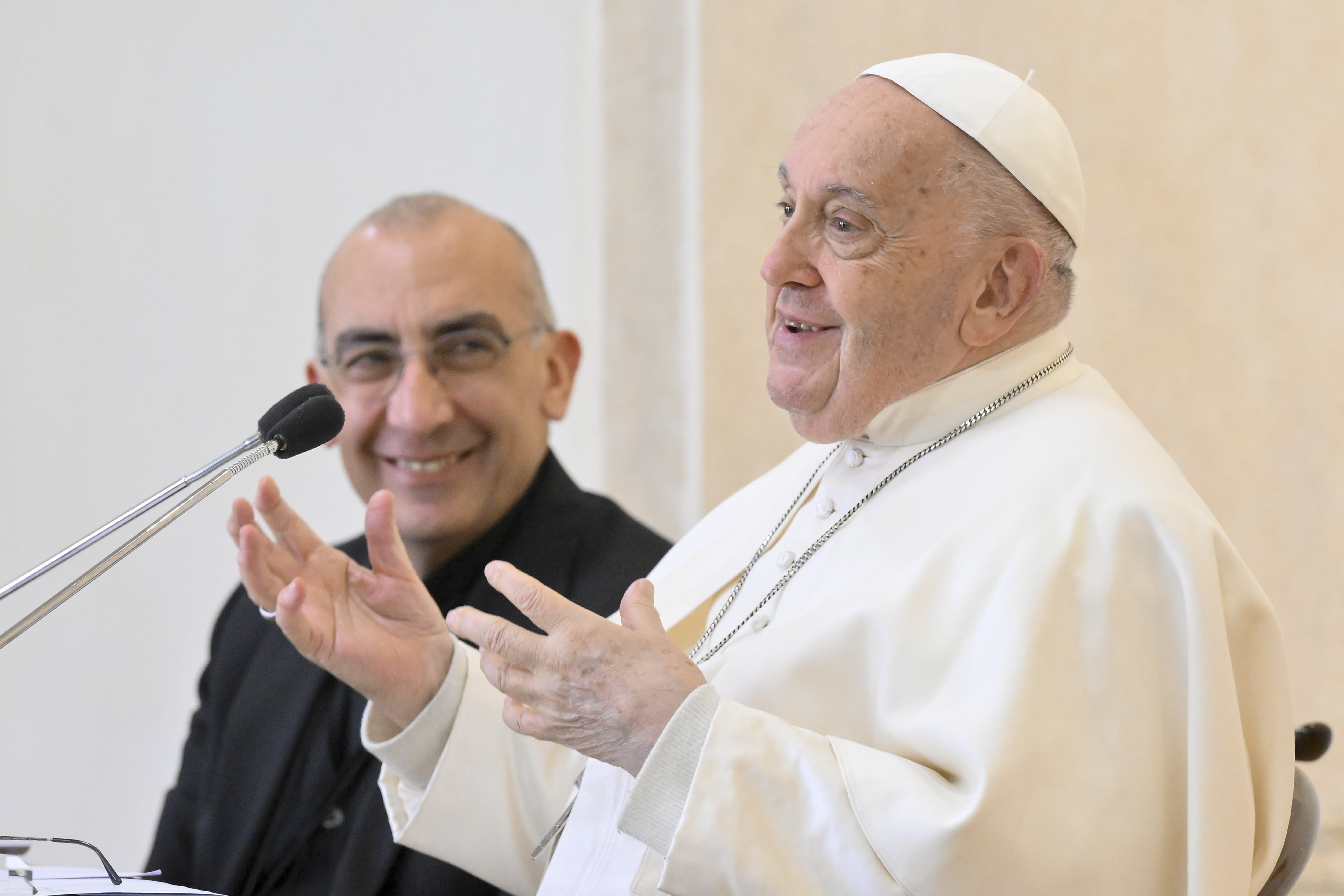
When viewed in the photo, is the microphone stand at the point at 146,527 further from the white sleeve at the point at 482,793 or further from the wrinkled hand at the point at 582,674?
the white sleeve at the point at 482,793

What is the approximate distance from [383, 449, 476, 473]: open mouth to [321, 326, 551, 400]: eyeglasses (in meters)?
0.16

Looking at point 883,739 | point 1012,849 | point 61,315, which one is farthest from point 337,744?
point 61,315

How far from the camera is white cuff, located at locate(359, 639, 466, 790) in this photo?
232 centimetres

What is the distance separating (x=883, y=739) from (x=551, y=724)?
450mm

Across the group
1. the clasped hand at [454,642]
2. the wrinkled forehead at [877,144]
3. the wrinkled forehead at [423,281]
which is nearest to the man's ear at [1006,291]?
the wrinkled forehead at [877,144]

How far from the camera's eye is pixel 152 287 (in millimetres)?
5012

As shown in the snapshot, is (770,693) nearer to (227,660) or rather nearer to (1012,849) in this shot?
(1012,849)

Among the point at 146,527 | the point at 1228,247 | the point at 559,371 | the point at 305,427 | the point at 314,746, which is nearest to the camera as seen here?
the point at 146,527

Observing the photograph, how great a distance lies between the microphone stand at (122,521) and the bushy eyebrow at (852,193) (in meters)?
0.93

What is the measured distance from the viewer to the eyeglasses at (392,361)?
3.14 m

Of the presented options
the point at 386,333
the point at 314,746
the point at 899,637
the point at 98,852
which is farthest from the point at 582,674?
the point at 386,333

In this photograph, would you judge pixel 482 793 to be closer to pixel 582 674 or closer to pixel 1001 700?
pixel 582 674

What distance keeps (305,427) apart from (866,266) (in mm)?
858

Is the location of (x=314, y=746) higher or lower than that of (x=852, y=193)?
lower
